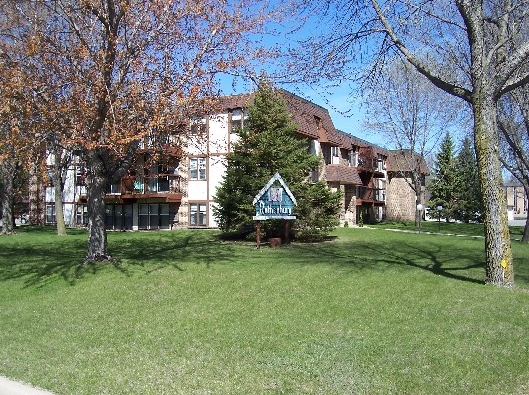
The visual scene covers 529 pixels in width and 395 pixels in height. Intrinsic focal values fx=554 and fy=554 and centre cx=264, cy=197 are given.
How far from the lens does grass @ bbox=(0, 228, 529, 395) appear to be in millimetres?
6297

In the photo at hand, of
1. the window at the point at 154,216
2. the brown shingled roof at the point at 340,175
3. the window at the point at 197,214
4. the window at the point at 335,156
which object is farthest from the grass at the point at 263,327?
the window at the point at 335,156

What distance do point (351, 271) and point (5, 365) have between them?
8.12 meters

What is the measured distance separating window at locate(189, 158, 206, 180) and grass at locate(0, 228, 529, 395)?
70.6 ft

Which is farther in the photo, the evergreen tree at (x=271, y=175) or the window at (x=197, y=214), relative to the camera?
the window at (x=197, y=214)

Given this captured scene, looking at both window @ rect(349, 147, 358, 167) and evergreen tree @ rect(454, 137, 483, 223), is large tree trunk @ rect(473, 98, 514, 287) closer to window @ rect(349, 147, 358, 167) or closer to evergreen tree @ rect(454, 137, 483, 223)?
window @ rect(349, 147, 358, 167)

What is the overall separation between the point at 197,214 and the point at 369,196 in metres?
19.1

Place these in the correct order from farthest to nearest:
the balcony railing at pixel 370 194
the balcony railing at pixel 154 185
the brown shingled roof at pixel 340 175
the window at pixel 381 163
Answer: the window at pixel 381 163, the balcony railing at pixel 370 194, the brown shingled roof at pixel 340 175, the balcony railing at pixel 154 185

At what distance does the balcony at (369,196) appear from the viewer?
47.7m

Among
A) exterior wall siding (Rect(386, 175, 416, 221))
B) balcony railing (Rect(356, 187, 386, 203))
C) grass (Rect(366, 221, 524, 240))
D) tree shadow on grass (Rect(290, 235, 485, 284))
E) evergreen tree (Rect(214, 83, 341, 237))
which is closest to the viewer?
tree shadow on grass (Rect(290, 235, 485, 284))

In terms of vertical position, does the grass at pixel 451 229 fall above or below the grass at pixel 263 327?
above

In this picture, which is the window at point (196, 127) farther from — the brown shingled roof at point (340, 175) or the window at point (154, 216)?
the brown shingled roof at point (340, 175)

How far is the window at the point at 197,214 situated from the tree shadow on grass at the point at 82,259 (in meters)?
14.2

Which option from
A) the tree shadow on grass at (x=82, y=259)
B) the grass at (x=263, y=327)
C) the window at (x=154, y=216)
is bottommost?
the grass at (x=263, y=327)

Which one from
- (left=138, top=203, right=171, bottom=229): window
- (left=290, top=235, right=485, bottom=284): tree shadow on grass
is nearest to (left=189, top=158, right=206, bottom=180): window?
(left=138, top=203, right=171, bottom=229): window
